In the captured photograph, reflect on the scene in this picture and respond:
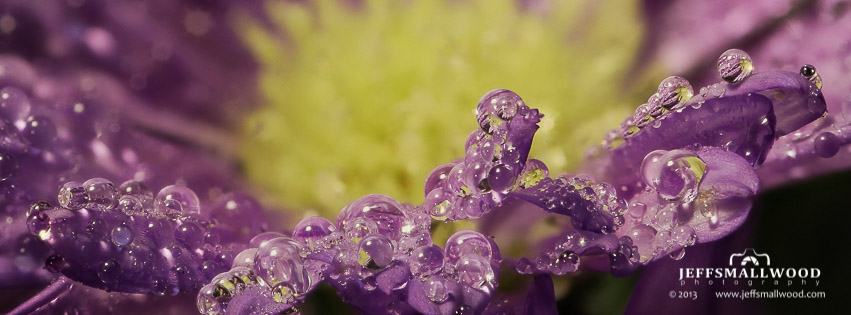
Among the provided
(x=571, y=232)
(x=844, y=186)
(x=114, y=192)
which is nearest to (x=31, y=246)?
(x=114, y=192)

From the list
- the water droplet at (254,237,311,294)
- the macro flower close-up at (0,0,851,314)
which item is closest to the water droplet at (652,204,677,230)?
the macro flower close-up at (0,0,851,314)

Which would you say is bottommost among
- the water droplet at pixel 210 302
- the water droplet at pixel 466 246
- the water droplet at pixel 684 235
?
the water droplet at pixel 210 302

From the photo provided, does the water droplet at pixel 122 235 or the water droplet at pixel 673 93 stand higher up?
the water droplet at pixel 673 93

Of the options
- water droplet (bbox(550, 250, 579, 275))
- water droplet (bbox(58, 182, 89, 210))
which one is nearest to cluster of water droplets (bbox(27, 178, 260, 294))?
water droplet (bbox(58, 182, 89, 210))

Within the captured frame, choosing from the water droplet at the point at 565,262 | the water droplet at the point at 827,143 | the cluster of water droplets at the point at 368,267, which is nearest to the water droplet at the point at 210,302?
the cluster of water droplets at the point at 368,267

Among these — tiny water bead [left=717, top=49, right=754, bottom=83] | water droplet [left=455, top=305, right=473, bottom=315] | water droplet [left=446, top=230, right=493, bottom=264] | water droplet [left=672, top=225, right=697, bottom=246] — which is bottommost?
water droplet [left=455, top=305, right=473, bottom=315]

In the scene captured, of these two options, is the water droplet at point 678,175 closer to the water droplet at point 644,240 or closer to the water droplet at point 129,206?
the water droplet at point 644,240

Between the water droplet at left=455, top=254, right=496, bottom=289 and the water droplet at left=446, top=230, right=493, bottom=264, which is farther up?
the water droplet at left=446, top=230, right=493, bottom=264

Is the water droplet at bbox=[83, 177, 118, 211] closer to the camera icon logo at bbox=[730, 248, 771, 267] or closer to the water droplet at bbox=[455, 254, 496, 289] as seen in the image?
the water droplet at bbox=[455, 254, 496, 289]
